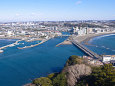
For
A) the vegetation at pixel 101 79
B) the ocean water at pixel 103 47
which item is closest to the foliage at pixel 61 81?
the vegetation at pixel 101 79

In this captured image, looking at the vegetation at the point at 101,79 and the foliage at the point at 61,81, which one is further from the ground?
the vegetation at the point at 101,79

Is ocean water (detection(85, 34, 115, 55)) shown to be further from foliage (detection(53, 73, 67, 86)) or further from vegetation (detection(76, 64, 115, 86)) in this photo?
vegetation (detection(76, 64, 115, 86))

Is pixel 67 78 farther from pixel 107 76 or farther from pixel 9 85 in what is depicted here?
pixel 9 85

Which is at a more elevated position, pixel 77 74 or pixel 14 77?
pixel 77 74

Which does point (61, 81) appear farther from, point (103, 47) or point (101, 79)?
point (103, 47)

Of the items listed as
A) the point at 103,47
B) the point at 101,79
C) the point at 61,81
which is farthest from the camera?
the point at 103,47

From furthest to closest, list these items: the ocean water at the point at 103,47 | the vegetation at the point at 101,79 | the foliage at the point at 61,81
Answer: the ocean water at the point at 103,47 → the foliage at the point at 61,81 → the vegetation at the point at 101,79

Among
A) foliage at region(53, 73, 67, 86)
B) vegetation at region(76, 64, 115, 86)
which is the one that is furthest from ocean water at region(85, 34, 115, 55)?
vegetation at region(76, 64, 115, 86)

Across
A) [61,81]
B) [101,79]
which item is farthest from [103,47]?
[101,79]

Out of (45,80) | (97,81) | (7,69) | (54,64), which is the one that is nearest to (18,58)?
(7,69)

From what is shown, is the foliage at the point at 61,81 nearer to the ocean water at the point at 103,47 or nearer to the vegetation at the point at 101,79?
the vegetation at the point at 101,79

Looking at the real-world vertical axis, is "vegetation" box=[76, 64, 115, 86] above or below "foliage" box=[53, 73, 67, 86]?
above
